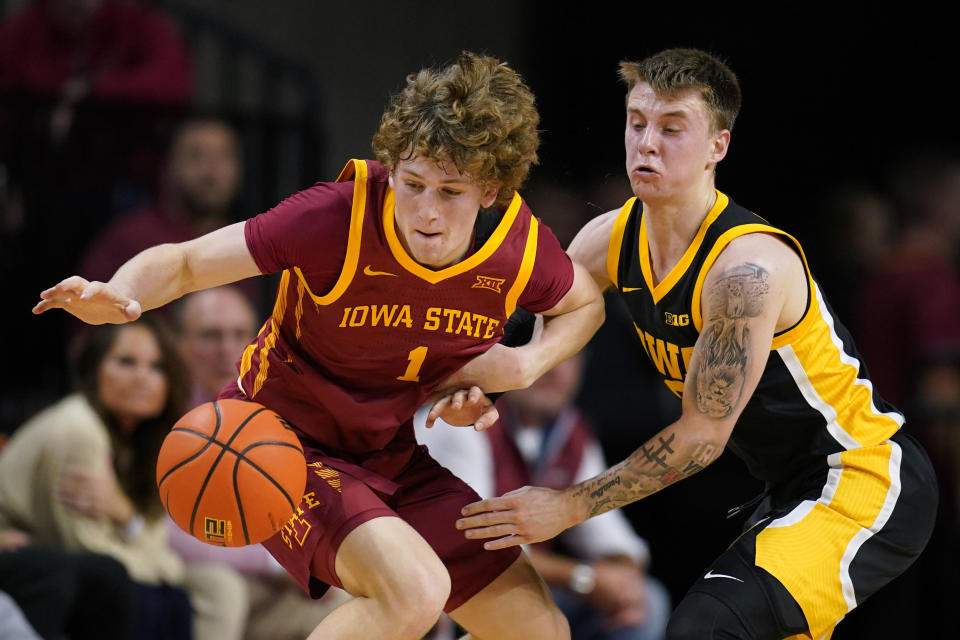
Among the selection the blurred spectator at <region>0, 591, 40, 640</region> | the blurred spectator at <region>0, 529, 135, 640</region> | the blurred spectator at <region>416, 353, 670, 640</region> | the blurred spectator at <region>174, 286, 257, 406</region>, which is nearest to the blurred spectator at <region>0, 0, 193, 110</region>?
the blurred spectator at <region>174, 286, 257, 406</region>

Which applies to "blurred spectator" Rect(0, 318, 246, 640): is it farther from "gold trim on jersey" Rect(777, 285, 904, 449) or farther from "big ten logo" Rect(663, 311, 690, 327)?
"gold trim on jersey" Rect(777, 285, 904, 449)

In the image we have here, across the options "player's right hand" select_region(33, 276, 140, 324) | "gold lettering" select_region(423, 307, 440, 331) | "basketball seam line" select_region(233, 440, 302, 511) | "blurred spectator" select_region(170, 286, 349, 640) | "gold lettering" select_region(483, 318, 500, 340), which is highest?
"player's right hand" select_region(33, 276, 140, 324)

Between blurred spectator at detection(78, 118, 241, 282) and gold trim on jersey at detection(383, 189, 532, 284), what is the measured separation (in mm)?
2906

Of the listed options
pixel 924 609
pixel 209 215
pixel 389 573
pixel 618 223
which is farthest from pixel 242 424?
pixel 924 609

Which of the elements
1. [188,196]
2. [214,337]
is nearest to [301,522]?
[214,337]

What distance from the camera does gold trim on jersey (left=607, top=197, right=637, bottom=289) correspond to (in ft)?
13.0

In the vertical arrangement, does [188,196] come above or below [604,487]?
above

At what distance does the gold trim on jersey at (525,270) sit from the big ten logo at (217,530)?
1.01 meters

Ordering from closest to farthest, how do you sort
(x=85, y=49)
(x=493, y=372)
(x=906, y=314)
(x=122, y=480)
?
(x=493, y=372) → (x=122, y=480) → (x=85, y=49) → (x=906, y=314)

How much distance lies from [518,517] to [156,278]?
3.93 feet

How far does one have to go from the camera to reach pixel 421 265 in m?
3.60

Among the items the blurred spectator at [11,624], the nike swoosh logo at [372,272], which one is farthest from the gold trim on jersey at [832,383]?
the blurred spectator at [11,624]

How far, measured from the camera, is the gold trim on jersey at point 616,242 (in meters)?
3.96

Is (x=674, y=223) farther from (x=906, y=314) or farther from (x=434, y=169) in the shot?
(x=906, y=314)
